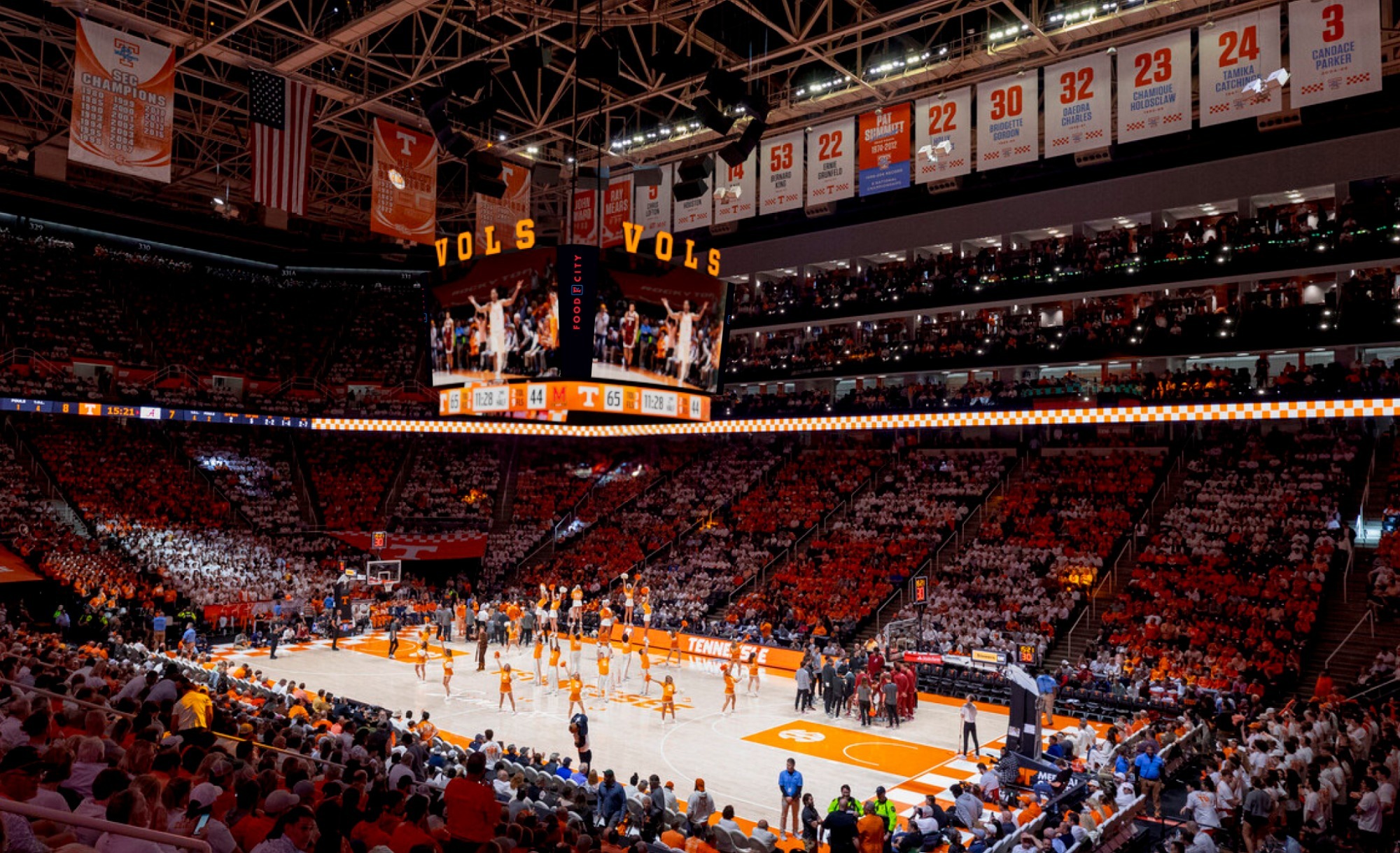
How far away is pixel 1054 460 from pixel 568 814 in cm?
2575

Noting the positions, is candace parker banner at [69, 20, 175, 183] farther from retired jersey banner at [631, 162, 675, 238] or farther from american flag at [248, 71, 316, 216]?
retired jersey banner at [631, 162, 675, 238]

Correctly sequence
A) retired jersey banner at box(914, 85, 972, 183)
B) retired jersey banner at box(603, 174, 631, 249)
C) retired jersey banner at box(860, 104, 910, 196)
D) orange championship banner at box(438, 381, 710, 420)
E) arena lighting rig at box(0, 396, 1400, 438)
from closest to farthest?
orange championship banner at box(438, 381, 710, 420)
retired jersey banner at box(914, 85, 972, 183)
retired jersey banner at box(860, 104, 910, 196)
arena lighting rig at box(0, 396, 1400, 438)
retired jersey banner at box(603, 174, 631, 249)

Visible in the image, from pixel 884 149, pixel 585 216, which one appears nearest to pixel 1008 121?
pixel 884 149

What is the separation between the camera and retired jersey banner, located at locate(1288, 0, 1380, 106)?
18.1 metres

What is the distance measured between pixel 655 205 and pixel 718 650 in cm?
1367

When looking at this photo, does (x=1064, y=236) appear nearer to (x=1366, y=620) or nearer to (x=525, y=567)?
(x=1366, y=620)

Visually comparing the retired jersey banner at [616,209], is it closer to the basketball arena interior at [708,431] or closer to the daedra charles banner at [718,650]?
the basketball arena interior at [708,431]

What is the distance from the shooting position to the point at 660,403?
64.8 ft

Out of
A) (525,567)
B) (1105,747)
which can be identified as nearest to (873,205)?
(525,567)

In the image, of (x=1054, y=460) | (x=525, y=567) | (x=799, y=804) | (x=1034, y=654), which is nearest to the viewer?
(x=799, y=804)

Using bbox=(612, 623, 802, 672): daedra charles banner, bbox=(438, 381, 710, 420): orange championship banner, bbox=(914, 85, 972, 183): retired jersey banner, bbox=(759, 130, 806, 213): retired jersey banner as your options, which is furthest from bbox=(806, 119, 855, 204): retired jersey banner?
bbox=(612, 623, 802, 672): daedra charles banner

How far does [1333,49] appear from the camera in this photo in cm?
1853

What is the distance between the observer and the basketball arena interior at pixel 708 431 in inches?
524

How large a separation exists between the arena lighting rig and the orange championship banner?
552 inches
